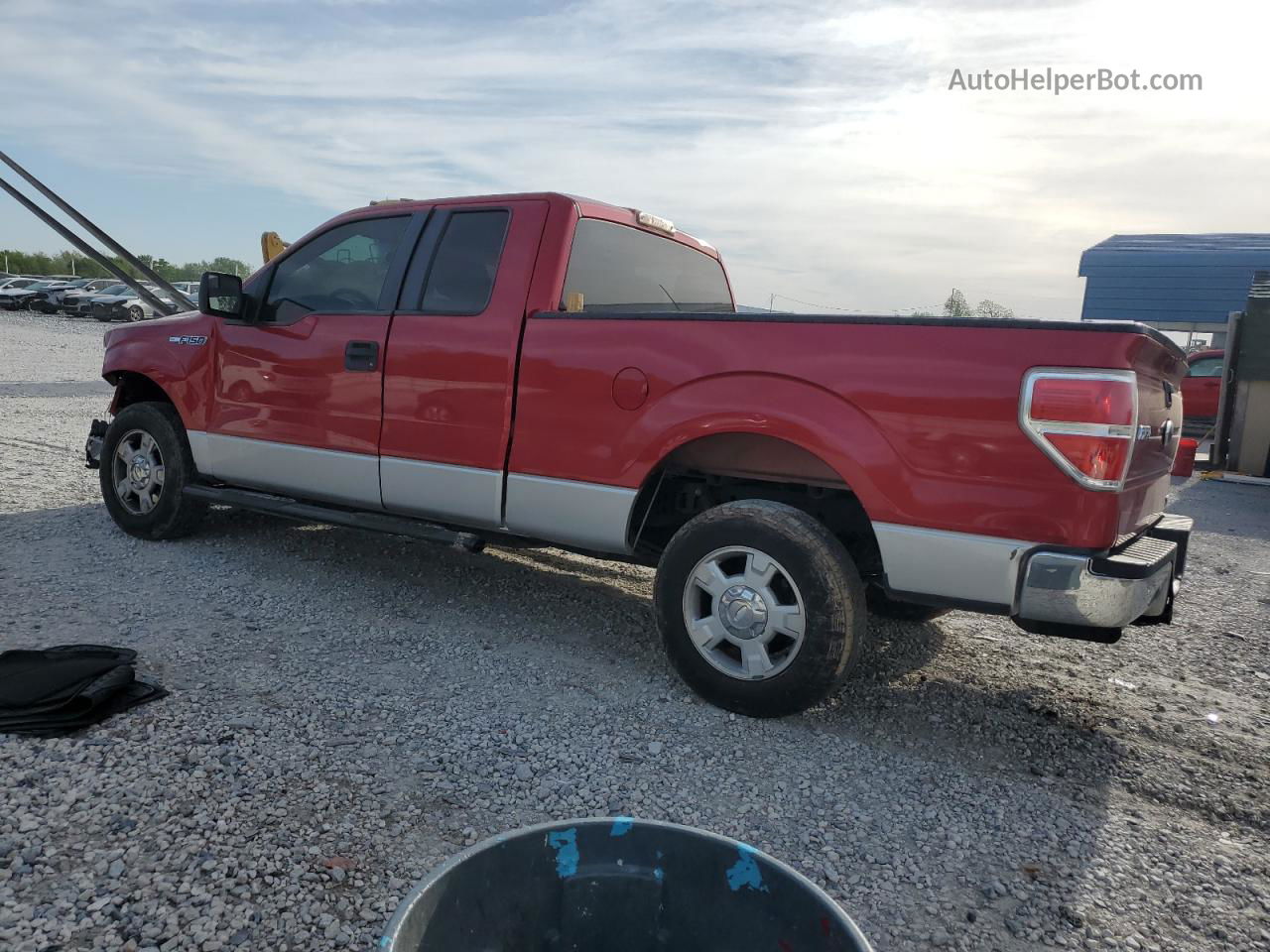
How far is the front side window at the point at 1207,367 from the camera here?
15.6m

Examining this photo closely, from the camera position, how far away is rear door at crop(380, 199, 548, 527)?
4266mm

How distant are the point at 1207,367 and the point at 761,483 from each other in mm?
15059

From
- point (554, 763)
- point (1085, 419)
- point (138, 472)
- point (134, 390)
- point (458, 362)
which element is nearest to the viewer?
point (1085, 419)

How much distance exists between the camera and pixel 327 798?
2.86m

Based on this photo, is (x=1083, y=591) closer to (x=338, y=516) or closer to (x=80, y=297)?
(x=338, y=516)

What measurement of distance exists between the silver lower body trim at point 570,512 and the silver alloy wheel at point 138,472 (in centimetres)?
273

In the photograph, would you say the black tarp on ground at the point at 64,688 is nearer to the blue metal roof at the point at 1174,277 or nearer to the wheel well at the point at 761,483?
the wheel well at the point at 761,483

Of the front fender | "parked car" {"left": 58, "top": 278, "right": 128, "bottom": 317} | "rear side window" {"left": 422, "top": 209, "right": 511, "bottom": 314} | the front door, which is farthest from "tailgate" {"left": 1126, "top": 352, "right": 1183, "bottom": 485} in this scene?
"parked car" {"left": 58, "top": 278, "right": 128, "bottom": 317}

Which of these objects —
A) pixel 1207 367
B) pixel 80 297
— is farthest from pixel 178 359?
pixel 80 297

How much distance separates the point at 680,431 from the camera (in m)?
3.74

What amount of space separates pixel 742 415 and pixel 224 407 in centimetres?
331

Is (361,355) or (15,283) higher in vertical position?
(15,283)

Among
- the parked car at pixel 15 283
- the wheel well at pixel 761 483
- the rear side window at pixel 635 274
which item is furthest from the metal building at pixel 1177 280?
the parked car at pixel 15 283

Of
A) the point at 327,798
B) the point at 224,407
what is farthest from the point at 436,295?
the point at 327,798
